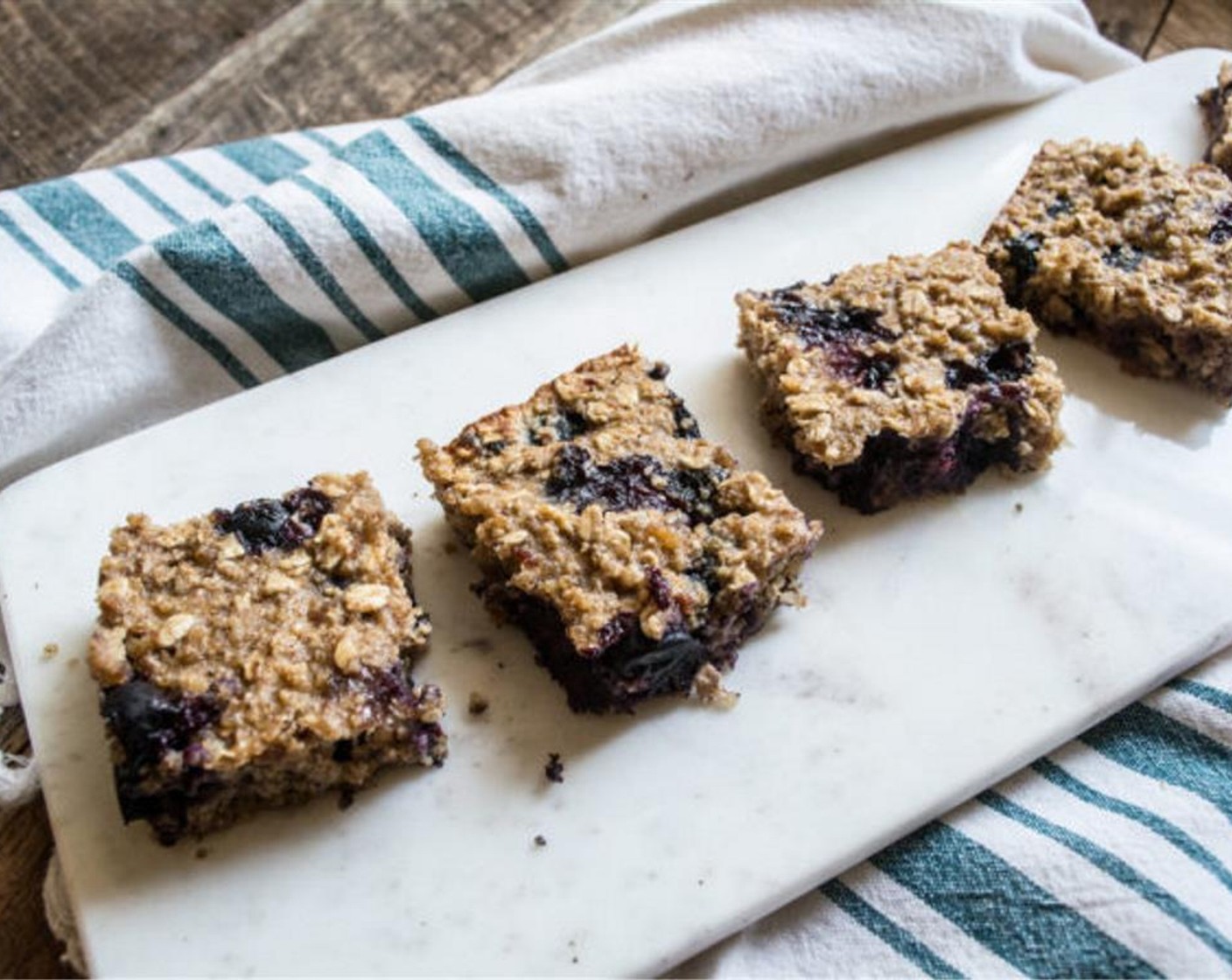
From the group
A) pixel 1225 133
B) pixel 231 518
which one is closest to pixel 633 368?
pixel 231 518

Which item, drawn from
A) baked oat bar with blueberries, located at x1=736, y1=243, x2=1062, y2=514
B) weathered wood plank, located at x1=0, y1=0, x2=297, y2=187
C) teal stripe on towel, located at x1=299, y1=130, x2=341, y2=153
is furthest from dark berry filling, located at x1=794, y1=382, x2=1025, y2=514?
weathered wood plank, located at x1=0, y1=0, x2=297, y2=187

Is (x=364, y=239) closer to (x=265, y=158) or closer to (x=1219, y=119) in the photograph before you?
(x=265, y=158)

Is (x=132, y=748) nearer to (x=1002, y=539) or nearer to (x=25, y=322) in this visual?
(x=25, y=322)

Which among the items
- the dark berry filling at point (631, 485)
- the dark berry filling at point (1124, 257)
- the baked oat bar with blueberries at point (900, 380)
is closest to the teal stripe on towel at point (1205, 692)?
the baked oat bar with blueberries at point (900, 380)

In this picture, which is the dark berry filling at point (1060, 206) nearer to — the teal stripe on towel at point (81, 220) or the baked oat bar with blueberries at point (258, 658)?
the baked oat bar with blueberries at point (258, 658)

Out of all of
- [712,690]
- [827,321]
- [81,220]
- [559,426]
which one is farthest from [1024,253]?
[81,220]

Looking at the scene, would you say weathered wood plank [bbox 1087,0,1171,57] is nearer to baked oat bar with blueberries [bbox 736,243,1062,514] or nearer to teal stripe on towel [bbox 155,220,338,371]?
baked oat bar with blueberries [bbox 736,243,1062,514]

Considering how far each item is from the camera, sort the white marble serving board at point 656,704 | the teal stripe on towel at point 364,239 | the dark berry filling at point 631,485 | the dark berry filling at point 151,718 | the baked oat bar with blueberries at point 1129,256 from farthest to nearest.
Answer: the teal stripe on towel at point 364,239, the baked oat bar with blueberries at point 1129,256, the dark berry filling at point 631,485, the white marble serving board at point 656,704, the dark berry filling at point 151,718

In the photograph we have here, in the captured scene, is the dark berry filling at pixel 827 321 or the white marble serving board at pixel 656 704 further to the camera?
the dark berry filling at pixel 827 321
